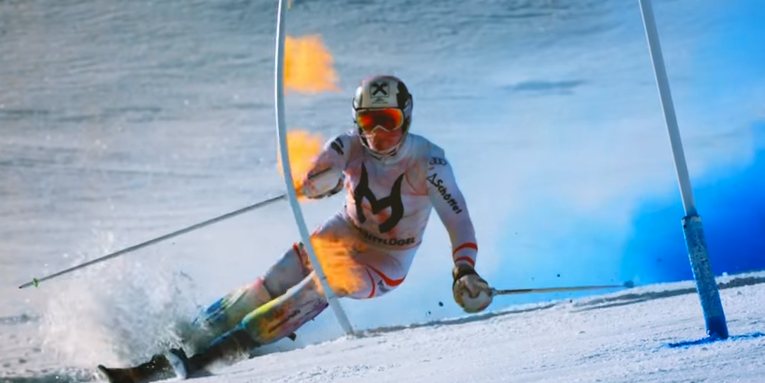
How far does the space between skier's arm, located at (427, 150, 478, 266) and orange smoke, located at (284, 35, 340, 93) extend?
67cm

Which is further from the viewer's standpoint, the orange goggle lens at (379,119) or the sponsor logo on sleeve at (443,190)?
the sponsor logo on sleeve at (443,190)

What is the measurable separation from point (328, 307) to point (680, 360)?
2.01 m

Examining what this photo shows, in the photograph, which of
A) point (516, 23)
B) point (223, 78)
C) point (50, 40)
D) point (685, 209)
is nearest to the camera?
point (685, 209)

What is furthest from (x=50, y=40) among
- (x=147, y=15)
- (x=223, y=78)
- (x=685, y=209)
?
(x=685, y=209)

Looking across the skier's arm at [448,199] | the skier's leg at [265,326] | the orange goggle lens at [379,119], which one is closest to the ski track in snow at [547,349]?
the skier's leg at [265,326]

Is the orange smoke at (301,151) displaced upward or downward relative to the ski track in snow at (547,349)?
upward

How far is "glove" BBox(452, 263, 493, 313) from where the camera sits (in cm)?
489

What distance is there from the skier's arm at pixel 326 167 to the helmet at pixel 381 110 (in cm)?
19

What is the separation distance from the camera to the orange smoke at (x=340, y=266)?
548 centimetres

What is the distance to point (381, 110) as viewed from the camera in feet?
17.2

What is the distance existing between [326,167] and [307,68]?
0.57 metres

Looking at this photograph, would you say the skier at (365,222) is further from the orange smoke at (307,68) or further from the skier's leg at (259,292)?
the orange smoke at (307,68)

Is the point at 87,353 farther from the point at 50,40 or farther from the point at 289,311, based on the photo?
the point at 50,40

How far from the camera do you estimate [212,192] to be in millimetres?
11844
